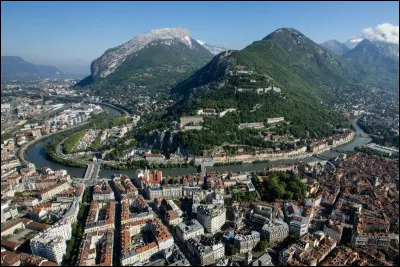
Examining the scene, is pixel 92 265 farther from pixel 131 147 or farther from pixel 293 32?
pixel 293 32

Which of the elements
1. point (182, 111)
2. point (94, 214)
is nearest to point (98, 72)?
point (182, 111)

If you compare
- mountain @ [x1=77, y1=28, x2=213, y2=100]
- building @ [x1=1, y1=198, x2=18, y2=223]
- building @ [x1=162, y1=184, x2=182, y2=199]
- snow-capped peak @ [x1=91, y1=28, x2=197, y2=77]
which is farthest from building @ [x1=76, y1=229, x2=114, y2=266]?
snow-capped peak @ [x1=91, y1=28, x2=197, y2=77]

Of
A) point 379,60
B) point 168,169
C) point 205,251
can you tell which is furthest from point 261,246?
point 379,60

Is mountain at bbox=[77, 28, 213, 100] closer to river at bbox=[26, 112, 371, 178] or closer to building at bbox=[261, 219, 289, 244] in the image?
river at bbox=[26, 112, 371, 178]

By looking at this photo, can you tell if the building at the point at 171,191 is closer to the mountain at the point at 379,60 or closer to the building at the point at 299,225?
the building at the point at 299,225

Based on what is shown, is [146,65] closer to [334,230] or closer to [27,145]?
[27,145]

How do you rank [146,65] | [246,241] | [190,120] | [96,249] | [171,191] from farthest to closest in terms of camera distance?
[146,65], [190,120], [171,191], [96,249], [246,241]
